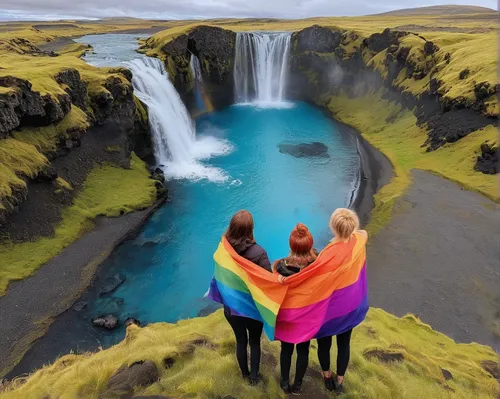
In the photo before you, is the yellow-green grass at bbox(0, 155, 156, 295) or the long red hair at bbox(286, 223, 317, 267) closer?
the long red hair at bbox(286, 223, 317, 267)

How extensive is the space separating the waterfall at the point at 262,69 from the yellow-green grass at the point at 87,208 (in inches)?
1210

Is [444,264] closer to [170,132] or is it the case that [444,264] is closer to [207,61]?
[170,132]

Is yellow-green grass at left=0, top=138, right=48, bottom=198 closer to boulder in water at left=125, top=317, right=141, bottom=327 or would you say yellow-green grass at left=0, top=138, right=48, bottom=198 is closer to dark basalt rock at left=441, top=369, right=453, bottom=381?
boulder in water at left=125, top=317, right=141, bottom=327

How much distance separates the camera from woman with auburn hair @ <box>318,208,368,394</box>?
521 centimetres

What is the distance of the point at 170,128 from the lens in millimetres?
31984

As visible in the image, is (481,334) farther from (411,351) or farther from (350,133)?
(350,133)

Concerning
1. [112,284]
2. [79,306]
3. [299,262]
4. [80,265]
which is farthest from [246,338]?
[80,265]

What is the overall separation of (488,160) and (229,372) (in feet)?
84.6

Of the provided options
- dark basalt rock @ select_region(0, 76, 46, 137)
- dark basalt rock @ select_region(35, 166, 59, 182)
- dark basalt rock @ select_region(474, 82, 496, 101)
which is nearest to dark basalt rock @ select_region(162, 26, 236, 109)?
dark basalt rock @ select_region(0, 76, 46, 137)

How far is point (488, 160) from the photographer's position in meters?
25.7

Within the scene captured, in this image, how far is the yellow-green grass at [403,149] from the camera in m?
23.6

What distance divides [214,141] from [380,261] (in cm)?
2424

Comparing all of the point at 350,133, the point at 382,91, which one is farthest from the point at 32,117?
the point at 382,91

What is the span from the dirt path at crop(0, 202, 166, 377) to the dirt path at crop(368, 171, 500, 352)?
40.9 ft
